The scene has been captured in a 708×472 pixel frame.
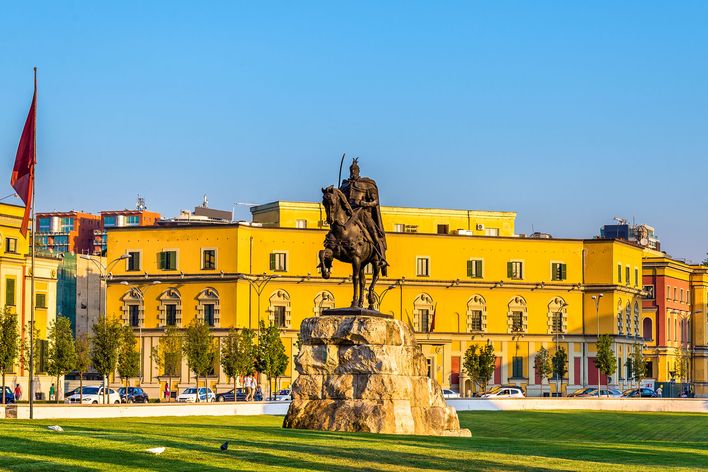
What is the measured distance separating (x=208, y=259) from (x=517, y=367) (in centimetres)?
2749

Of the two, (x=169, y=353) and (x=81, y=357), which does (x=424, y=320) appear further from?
(x=81, y=357)

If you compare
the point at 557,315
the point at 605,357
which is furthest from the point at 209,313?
the point at 605,357

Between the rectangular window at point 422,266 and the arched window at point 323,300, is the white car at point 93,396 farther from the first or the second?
the rectangular window at point 422,266

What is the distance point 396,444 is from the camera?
102 ft

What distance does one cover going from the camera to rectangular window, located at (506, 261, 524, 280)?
12538 centimetres

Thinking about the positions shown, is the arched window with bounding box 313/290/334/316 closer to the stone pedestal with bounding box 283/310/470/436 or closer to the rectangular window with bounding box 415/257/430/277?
the rectangular window with bounding box 415/257/430/277

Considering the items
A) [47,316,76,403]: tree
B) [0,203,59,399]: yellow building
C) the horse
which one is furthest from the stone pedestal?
[0,203,59,399]: yellow building

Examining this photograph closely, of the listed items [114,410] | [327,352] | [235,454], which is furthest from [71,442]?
[114,410]

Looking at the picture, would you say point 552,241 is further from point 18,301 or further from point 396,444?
point 396,444

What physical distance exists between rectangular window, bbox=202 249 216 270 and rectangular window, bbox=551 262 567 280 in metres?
29.2

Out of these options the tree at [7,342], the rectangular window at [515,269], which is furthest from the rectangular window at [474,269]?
the tree at [7,342]

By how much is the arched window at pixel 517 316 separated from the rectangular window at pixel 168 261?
28252 millimetres

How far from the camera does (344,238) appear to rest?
3906 centimetres

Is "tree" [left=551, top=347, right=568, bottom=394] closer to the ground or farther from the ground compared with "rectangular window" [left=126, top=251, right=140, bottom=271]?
closer to the ground
